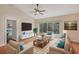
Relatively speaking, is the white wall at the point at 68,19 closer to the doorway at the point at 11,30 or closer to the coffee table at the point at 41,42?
the coffee table at the point at 41,42

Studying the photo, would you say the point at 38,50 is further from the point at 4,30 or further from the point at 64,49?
the point at 4,30

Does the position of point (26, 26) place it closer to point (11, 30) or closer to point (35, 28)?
point (35, 28)

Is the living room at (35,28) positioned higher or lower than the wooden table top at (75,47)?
higher

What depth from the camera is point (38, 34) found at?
7.41 ft

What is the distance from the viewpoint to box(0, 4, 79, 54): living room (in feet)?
6.81

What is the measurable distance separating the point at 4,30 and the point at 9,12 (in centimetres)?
37

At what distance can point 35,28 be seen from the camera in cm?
229

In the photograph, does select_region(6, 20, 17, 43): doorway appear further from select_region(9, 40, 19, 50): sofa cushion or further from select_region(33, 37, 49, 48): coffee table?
select_region(33, 37, 49, 48): coffee table

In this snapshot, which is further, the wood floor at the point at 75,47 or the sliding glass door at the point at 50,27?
the sliding glass door at the point at 50,27

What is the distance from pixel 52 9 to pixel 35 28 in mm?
551

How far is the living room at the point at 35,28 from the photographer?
6.81 feet

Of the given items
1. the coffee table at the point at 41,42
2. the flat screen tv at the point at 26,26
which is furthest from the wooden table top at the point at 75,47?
the flat screen tv at the point at 26,26

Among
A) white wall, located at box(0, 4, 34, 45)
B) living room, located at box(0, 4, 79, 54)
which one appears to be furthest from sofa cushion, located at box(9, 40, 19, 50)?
white wall, located at box(0, 4, 34, 45)
